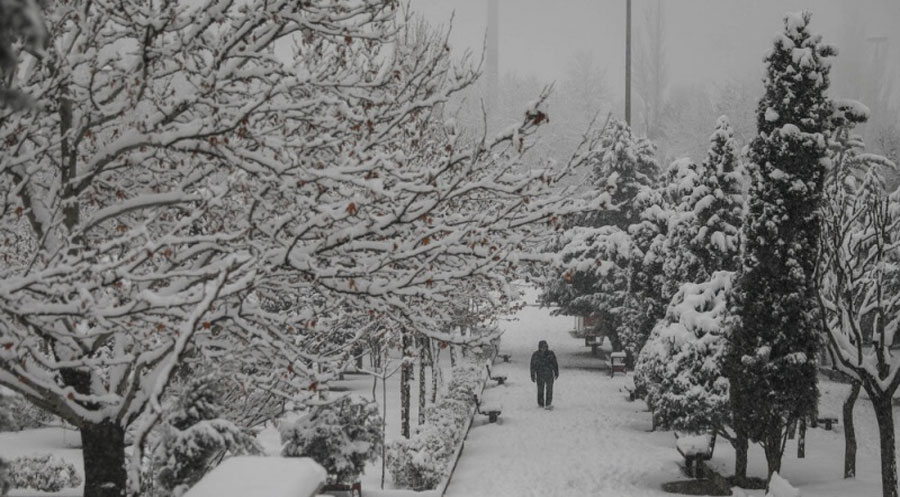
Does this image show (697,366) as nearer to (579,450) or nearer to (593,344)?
(579,450)

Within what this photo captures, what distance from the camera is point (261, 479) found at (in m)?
4.60

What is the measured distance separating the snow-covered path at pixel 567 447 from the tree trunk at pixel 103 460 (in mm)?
9096

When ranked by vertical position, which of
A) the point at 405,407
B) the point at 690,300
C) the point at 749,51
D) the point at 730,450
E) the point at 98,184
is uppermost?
the point at 749,51

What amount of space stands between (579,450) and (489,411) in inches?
142

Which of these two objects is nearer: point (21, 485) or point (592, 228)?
point (21, 485)

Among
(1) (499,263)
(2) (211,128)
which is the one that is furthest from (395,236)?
(2) (211,128)

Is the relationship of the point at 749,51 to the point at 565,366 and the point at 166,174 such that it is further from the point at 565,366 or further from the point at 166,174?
the point at 166,174

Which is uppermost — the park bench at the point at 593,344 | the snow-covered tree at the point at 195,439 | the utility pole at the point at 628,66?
the utility pole at the point at 628,66

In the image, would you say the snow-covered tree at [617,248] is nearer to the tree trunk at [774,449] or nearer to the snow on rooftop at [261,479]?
the tree trunk at [774,449]

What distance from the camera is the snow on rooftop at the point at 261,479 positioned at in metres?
4.38

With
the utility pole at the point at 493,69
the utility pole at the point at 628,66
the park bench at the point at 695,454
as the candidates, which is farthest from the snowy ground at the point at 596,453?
the utility pole at the point at 493,69

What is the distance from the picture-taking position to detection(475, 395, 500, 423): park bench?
2070cm

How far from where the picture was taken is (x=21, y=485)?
12836 millimetres

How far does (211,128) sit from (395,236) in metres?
1.59
